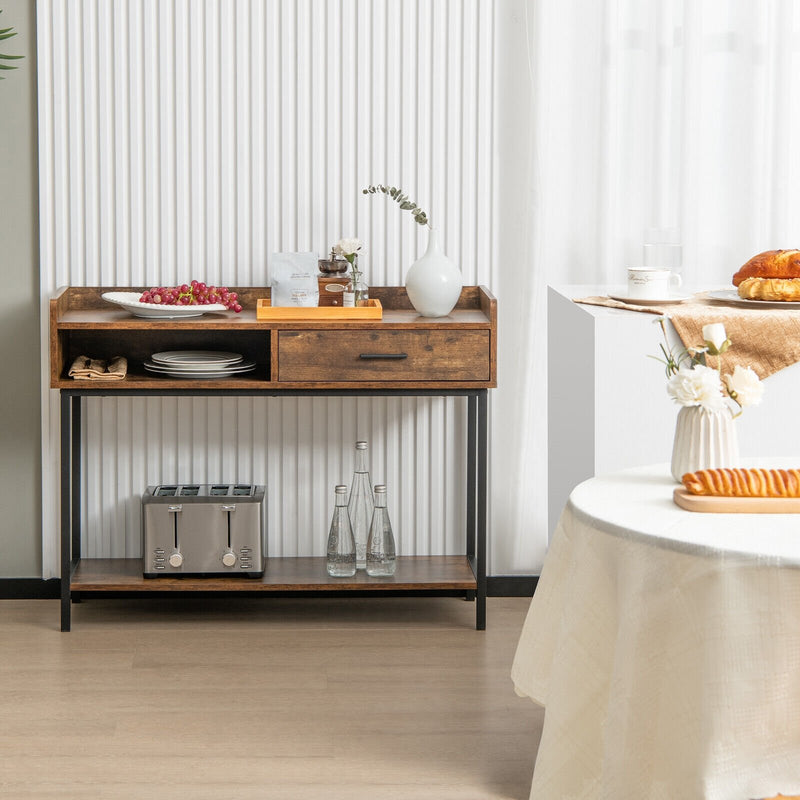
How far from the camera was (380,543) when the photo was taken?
10.7ft

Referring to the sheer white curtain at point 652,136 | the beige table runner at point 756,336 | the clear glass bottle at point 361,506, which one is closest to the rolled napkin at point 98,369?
the clear glass bottle at point 361,506

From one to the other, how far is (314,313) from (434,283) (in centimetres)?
34

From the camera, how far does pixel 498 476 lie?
140 inches

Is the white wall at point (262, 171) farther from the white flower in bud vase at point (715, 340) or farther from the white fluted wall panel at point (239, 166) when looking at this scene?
the white flower in bud vase at point (715, 340)

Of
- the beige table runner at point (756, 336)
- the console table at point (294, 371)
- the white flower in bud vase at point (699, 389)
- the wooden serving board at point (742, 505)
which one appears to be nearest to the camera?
the wooden serving board at point (742, 505)

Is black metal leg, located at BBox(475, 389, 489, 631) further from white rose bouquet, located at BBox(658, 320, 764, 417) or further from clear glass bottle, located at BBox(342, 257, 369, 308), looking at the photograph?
white rose bouquet, located at BBox(658, 320, 764, 417)

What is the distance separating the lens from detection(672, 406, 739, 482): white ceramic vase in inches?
79.6

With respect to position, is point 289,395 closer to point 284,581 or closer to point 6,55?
point 284,581

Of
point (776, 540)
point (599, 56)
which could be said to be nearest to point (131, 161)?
point (599, 56)

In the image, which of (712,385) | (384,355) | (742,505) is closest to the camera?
(742,505)

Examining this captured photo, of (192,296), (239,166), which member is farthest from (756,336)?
(239,166)

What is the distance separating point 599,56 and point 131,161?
4.66 ft

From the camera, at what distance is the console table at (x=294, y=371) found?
121 inches

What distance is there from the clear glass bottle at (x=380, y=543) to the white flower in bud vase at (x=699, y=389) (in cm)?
138
